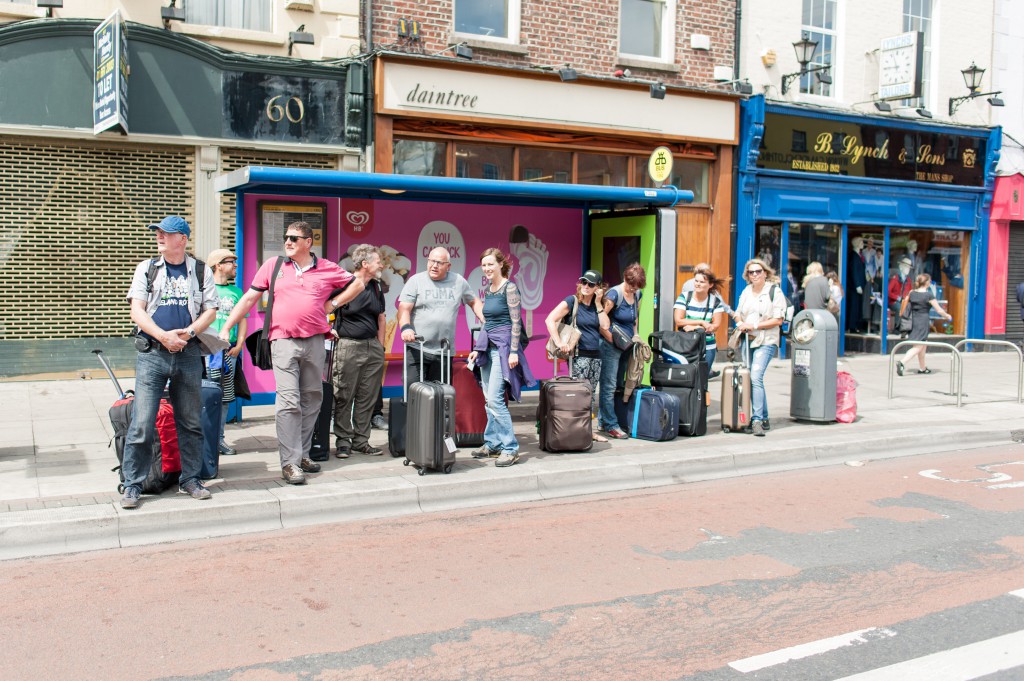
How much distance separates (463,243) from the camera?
421 inches

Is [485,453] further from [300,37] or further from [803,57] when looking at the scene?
[803,57]

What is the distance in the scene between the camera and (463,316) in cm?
1074

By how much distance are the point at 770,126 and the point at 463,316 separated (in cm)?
808

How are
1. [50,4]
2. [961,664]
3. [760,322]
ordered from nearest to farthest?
[961,664]
[760,322]
[50,4]

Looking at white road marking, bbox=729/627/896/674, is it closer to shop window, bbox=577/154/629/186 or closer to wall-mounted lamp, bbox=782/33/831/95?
shop window, bbox=577/154/629/186

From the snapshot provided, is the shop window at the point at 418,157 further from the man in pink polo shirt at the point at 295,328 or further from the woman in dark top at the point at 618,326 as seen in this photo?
the man in pink polo shirt at the point at 295,328

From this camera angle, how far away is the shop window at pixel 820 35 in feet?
56.5

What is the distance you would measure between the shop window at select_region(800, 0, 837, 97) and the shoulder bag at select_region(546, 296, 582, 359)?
1018cm

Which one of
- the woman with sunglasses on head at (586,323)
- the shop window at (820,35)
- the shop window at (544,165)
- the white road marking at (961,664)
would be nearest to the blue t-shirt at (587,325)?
the woman with sunglasses on head at (586,323)

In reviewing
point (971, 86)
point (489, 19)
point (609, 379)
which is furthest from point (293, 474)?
point (971, 86)

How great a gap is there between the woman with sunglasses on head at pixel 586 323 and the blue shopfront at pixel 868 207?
7660mm

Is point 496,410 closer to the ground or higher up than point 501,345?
closer to the ground

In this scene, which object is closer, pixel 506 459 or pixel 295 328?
pixel 295 328

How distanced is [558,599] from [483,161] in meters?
9.95
